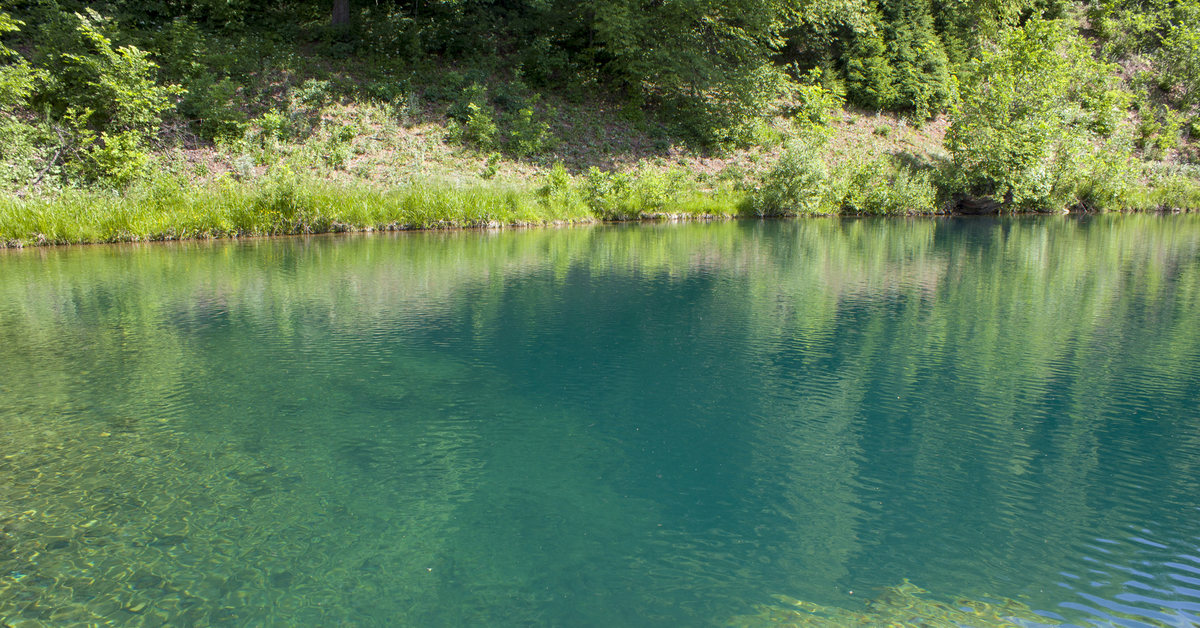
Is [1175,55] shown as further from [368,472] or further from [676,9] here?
[368,472]

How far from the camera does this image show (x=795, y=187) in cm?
3138

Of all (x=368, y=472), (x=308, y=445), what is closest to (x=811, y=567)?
(x=368, y=472)

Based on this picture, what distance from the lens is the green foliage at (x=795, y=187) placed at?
30969mm

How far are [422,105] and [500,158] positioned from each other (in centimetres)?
475

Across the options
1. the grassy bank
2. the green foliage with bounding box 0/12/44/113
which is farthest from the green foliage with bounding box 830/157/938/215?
the green foliage with bounding box 0/12/44/113

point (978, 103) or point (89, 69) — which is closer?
point (89, 69)

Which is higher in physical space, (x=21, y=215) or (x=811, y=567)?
(x=21, y=215)

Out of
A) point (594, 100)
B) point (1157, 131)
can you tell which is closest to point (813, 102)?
point (594, 100)

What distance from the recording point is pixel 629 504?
17.6 feet

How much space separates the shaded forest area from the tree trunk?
12cm

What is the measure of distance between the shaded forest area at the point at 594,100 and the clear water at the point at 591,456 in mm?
15137

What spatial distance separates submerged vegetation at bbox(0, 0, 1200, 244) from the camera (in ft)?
78.7

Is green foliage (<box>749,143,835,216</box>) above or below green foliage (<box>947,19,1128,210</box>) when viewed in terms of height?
below

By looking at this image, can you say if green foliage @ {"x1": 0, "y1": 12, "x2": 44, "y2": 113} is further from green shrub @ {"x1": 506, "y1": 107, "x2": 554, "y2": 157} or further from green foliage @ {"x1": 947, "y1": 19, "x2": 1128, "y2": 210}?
green foliage @ {"x1": 947, "y1": 19, "x2": 1128, "y2": 210}
